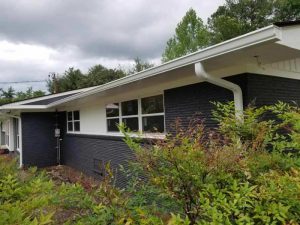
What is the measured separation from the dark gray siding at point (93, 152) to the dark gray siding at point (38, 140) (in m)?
0.76

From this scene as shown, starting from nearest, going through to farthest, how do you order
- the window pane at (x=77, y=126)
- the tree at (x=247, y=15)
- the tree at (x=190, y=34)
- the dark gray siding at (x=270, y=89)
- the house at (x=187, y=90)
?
the house at (x=187, y=90) < the dark gray siding at (x=270, y=89) < the window pane at (x=77, y=126) < the tree at (x=247, y=15) < the tree at (x=190, y=34)

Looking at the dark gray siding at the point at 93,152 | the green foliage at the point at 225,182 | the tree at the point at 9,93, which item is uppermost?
the tree at the point at 9,93

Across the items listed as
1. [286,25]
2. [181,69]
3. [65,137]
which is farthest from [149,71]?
[65,137]

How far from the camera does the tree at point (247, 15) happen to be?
24.1 meters

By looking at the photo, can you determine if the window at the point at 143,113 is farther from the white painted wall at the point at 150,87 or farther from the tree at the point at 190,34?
the tree at the point at 190,34

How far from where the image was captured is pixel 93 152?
35.3 feet

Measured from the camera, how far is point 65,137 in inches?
549

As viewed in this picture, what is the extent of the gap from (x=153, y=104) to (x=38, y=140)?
875 centimetres

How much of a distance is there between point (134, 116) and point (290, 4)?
21135 millimetres

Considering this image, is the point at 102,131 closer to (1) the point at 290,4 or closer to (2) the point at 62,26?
(2) the point at 62,26

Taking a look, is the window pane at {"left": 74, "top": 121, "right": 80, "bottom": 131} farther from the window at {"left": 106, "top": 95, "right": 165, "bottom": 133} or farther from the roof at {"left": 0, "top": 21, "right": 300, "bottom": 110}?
the roof at {"left": 0, "top": 21, "right": 300, "bottom": 110}

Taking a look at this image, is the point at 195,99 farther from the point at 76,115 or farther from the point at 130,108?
the point at 76,115

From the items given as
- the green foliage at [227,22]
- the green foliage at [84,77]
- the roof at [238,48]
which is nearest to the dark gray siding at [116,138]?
the roof at [238,48]

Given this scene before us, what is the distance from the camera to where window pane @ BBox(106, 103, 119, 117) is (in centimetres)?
917
